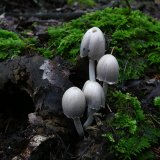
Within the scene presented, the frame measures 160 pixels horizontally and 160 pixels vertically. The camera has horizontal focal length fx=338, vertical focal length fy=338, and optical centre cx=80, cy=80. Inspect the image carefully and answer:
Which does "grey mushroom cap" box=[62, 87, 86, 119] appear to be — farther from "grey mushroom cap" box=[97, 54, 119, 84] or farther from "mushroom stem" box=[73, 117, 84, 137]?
"grey mushroom cap" box=[97, 54, 119, 84]

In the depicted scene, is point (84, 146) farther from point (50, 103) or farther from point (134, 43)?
point (134, 43)

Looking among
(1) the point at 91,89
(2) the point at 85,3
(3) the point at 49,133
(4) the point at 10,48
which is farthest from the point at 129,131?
(2) the point at 85,3

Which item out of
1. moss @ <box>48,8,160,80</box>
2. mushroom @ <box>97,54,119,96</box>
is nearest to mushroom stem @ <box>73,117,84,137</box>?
mushroom @ <box>97,54,119,96</box>

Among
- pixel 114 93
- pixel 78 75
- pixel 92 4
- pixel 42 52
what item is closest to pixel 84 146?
pixel 114 93

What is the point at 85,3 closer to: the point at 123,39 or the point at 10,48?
the point at 123,39

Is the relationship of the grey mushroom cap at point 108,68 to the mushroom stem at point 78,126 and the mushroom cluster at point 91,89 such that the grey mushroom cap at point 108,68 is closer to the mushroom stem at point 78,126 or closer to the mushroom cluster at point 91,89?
the mushroom cluster at point 91,89

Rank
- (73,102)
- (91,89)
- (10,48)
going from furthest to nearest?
(10,48) < (91,89) < (73,102)
